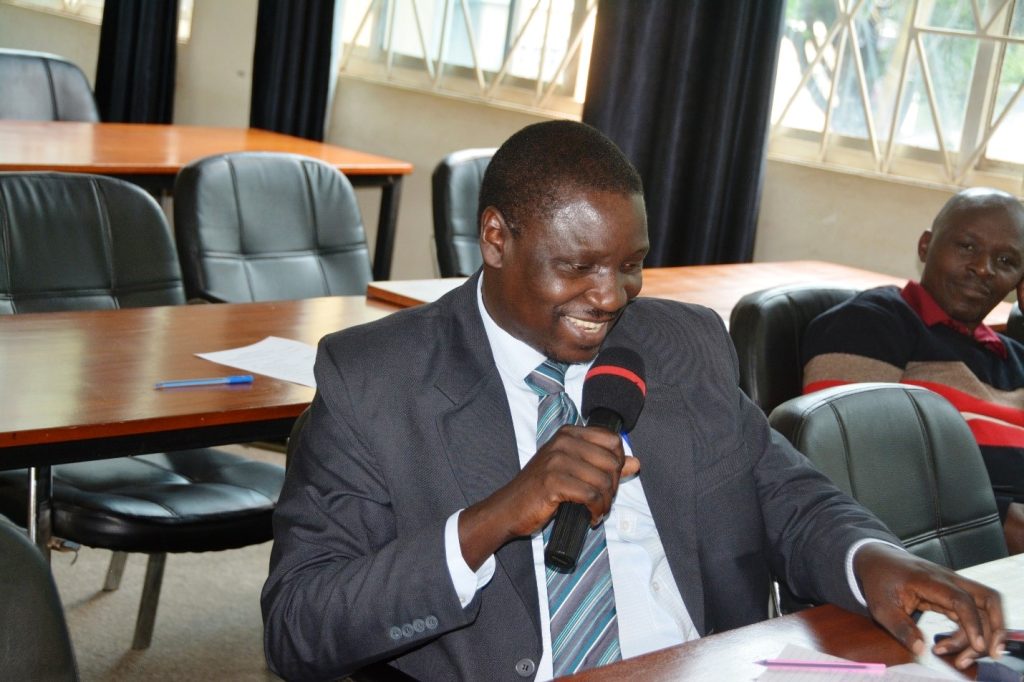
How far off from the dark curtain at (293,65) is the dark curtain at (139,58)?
34.5 inches

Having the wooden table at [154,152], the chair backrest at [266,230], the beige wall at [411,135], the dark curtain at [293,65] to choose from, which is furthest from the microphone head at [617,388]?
the dark curtain at [293,65]

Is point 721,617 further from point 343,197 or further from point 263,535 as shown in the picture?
point 343,197

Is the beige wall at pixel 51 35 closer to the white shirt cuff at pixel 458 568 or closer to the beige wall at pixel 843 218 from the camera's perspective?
the beige wall at pixel 843 218

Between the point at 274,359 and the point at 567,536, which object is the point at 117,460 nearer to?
the point at 274,359

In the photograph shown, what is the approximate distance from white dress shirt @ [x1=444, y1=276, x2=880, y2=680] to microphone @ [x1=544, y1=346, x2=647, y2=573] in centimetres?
13

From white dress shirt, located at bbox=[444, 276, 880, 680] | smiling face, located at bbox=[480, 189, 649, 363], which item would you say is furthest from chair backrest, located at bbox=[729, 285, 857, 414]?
smiling face, located at bbox=[480, 189, 649, 363]

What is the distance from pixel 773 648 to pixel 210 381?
4.37 feet

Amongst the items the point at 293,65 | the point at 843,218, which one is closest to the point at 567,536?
the point at 843,218

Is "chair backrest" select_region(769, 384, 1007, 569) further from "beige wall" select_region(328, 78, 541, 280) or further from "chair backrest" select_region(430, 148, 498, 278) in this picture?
"beige wall" select_region(328, 78, 541, 280)

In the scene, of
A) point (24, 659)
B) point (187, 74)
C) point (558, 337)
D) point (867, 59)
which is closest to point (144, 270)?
point (558, 337)

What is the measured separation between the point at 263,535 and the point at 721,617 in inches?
47.2

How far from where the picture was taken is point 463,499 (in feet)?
5.19

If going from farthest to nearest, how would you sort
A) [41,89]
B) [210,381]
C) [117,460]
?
1. [41,89]
2. [117,460]
3. [210,381]

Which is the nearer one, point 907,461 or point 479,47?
point 907,461
